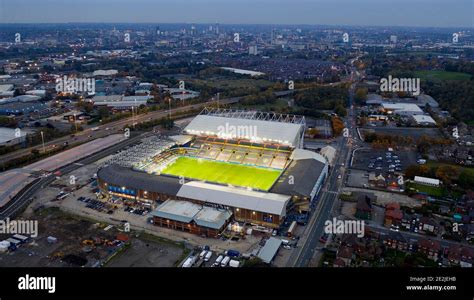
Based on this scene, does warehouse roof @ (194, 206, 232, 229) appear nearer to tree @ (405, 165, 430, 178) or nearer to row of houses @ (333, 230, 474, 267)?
row of houses @ (333, 230, 474, 267)

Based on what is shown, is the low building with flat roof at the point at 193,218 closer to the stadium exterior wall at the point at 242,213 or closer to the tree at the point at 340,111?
the stadium exterior wall at the point at 242,213

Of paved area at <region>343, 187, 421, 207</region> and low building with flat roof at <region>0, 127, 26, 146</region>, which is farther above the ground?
low building with flat roof at <region>0, 127, 26, 146</region>

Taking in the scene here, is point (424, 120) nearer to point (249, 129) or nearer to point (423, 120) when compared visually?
point (423, 120)

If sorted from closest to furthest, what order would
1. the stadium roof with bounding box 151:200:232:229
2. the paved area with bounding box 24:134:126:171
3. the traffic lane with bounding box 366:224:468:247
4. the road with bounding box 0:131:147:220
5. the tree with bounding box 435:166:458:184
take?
the traffic lane with bounding box 366:224:468:247 → the stadium roof with bounding box 151:200:232:229 → the road with bounding box 0:131:147:220 → the tree with bounding box 435:166:458:184 → the paved area with bounding box 24:134:126:171

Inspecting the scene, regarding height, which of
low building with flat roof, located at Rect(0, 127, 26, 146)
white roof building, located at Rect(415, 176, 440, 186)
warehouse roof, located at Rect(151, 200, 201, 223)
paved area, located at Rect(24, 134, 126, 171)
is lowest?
warehouse roof, located at Rect(151, 200, 201, 223)

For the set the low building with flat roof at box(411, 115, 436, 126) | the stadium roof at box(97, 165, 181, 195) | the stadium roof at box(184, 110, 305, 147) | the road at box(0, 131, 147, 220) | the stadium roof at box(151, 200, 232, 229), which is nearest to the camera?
the stadium roof at box(151, 200, 232, 229)

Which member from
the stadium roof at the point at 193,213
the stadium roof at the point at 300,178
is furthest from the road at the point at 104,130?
the stadium roof at the point at 300,178

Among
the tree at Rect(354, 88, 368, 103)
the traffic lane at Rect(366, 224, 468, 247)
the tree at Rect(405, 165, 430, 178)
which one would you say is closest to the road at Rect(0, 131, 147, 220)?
the traffic lane at Rect(366, 224, 468, 247)
